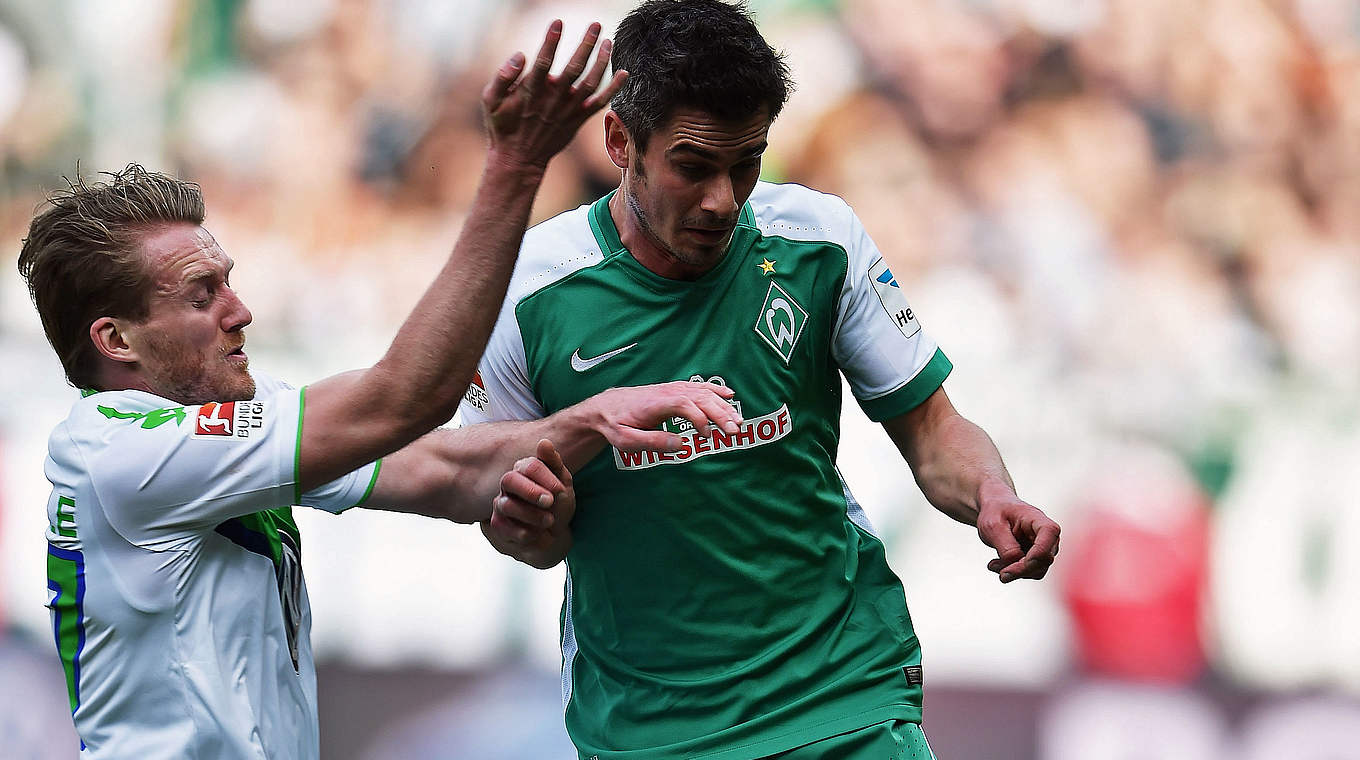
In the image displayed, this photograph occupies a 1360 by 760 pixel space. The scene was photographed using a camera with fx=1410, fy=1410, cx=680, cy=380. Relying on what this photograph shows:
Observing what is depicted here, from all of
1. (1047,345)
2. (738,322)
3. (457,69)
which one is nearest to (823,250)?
(738,322)

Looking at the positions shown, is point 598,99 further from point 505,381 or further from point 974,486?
point 974,486

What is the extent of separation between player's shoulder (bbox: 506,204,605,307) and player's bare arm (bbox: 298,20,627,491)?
603 millimetres

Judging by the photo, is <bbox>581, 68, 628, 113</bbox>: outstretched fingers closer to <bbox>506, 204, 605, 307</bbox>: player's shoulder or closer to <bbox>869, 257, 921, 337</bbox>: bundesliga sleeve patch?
<bbox>506, 204, 605, 307</bbox>: player's shoulder

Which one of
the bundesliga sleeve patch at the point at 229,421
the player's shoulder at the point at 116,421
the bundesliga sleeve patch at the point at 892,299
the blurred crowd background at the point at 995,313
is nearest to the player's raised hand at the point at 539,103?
the bundesliga sleeve patch at the point at 229,421

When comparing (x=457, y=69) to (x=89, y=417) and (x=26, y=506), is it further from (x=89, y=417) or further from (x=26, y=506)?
(x=89, y=417)

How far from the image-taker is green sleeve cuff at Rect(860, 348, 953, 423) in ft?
9.11

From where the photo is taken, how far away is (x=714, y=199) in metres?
2.48

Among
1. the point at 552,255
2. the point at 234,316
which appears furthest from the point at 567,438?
the point at 234,316

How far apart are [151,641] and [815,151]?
3965 mm

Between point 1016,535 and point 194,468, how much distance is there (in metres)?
1.37

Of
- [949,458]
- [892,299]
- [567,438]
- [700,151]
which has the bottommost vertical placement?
[949,458]

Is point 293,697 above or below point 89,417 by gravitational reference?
below

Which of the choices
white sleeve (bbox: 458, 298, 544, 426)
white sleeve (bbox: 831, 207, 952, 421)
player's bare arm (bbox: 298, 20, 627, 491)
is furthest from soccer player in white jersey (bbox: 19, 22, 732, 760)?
white sleeve (bbox: 831, 207, 952, 421)

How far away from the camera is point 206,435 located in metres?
2.18
